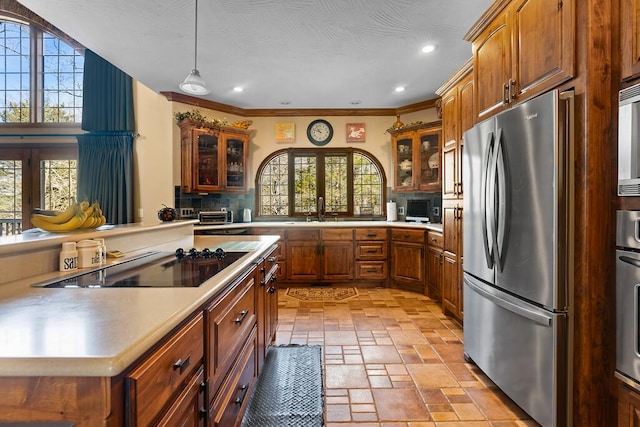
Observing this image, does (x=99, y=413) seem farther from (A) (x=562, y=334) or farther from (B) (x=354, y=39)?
(B) (x=354, y=39)

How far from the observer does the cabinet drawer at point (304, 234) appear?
15.1 feet

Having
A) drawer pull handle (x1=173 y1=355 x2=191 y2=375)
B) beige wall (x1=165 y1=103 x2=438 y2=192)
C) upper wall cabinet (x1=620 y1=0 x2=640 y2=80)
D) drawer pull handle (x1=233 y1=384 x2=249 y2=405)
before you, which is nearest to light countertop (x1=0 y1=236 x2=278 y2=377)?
drawer pull handle (x1=173 y1=355 x2=191 y2=375)

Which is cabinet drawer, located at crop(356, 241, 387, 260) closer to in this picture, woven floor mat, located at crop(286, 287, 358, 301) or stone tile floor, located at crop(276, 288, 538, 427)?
woven floor mat, located at crop(286, 287, 358, 301)

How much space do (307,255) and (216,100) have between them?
105 inches

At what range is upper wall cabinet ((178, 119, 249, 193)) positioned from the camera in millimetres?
4430

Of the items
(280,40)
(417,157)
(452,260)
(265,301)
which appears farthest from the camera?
(417,157)

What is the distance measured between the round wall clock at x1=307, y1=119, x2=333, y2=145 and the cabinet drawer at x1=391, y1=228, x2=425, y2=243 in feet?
6.20

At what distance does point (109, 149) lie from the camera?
442cm

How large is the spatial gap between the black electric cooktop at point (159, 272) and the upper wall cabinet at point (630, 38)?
194cm

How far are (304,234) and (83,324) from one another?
12.5 feet

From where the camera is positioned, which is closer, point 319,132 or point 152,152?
point 152,152

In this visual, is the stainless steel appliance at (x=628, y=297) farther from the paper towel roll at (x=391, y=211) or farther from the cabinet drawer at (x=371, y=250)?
the paper towel roll at (x=391, y=211)

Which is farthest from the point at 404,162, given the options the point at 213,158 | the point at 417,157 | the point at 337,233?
the point at 213,158

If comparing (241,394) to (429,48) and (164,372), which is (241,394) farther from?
(429,48)
